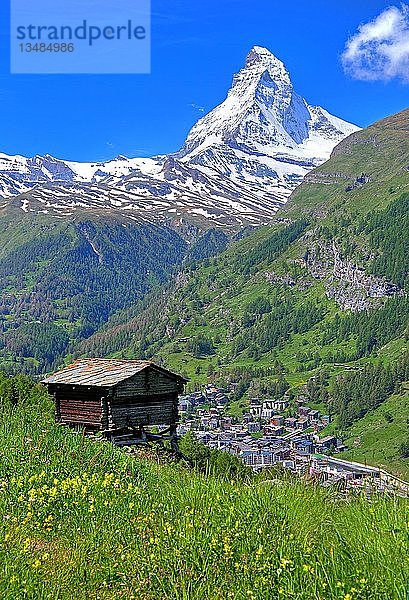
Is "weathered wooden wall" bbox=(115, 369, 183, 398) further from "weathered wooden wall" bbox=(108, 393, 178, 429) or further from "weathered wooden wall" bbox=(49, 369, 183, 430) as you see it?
"weathered wooden wall" bbox=(108, 393, 178, 429)

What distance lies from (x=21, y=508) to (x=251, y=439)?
187073 millimetres

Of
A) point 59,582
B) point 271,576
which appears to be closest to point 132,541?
point 59,582

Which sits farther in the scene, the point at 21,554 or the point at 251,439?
the point at 251,439

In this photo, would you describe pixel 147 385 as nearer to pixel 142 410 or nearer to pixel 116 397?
pixel 142 410

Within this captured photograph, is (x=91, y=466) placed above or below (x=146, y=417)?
above

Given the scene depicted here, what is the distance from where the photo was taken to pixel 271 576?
23.8 ft

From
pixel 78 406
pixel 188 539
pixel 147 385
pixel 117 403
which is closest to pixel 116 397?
pixel 117 403

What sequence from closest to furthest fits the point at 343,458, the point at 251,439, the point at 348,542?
1. the point at 348,542
2. the point at 343,458
3. the point at 251,439

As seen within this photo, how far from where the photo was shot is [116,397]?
890 inches

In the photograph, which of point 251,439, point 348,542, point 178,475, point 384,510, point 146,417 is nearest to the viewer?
point 348,542

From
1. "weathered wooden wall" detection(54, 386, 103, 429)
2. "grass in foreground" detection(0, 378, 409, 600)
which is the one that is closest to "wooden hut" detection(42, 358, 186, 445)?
"weathered wooden wall" detection(54, 386, 103, 429)

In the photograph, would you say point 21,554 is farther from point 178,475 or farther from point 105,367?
point 105,367

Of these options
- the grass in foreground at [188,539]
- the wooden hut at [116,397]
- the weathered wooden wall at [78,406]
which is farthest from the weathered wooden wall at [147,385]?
the grass in foreground at [188,539]

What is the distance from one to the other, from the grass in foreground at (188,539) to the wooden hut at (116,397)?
33.2 ft
